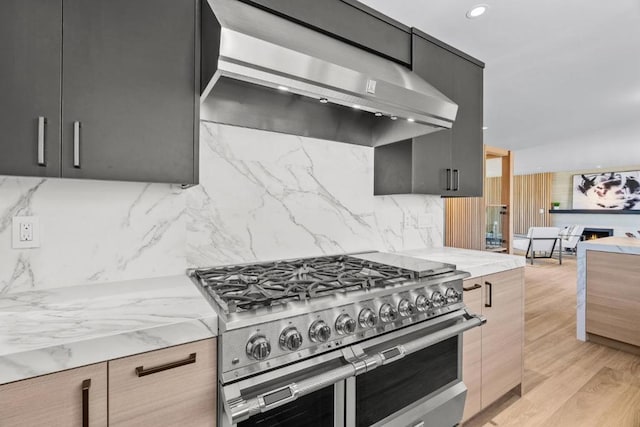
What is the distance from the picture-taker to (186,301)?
112 cm

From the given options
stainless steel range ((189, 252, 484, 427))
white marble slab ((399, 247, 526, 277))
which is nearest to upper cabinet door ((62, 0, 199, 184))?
stainless steel range ((189, 252, 484, 427))

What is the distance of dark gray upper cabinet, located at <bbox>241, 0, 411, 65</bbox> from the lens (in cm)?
149

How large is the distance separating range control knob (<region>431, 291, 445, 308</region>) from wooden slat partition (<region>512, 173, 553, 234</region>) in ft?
38.6

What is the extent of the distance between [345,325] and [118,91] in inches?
45.4

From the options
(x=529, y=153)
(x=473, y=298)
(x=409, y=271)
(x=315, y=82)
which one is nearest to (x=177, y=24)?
(x=315, y=82)

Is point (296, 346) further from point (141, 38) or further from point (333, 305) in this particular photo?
point (141, 38)

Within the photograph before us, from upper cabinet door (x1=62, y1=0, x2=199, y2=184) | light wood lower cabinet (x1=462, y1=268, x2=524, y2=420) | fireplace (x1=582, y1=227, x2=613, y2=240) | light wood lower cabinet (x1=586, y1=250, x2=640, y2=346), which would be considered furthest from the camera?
fireplace (x1=582, y1=227, x2=613, y2=240)

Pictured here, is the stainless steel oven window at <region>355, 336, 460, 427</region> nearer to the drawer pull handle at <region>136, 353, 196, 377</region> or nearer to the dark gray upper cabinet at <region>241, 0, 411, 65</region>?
the drawer pull handle at <region>136, 353, 196, 377</region>

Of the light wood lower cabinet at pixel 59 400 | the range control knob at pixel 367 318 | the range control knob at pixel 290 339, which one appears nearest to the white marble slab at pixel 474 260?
the range control knob at pixel 367 318

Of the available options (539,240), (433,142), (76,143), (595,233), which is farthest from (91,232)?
(595,233)

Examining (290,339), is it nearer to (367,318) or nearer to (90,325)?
(367,318)

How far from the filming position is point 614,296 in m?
2.98

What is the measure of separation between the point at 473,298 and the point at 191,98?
1693 mm

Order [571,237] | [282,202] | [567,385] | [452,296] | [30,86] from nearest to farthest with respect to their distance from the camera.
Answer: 1. [30,86]
2. [452,296]
3. [282,202]
4. [567,385]
5. [571,237]
